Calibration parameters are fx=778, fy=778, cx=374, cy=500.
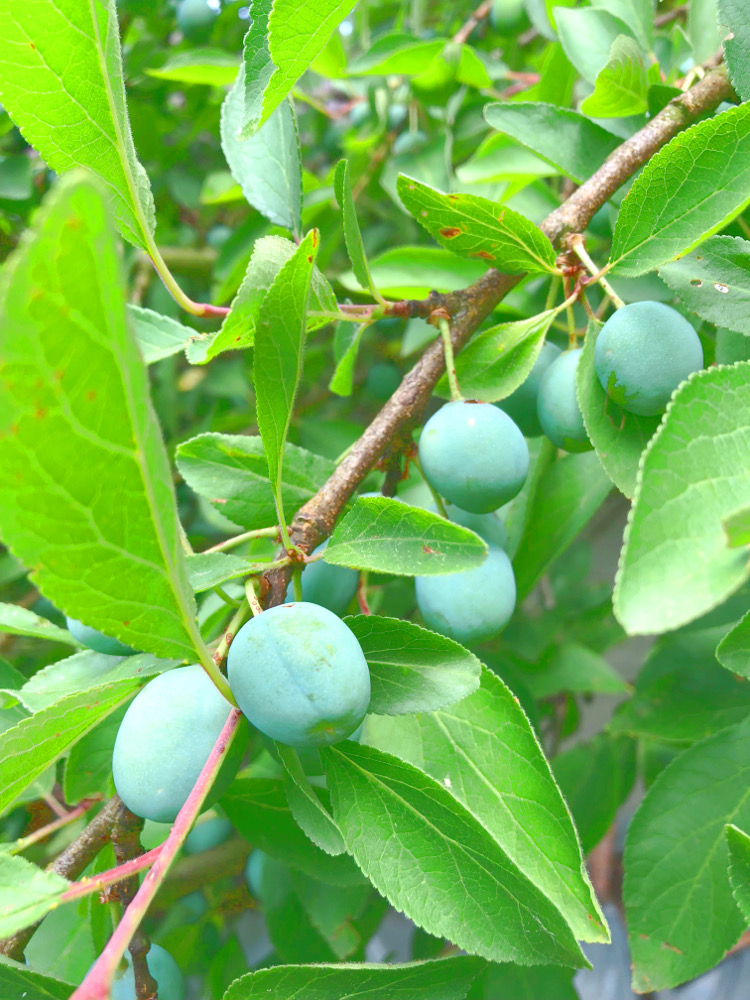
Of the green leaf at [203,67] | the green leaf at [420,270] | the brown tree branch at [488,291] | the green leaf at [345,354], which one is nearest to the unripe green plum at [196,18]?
the green leaf at [203,67]

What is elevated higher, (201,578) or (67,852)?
(201,578)

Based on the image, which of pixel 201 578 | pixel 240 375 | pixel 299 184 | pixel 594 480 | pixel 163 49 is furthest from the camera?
pixel 163 49

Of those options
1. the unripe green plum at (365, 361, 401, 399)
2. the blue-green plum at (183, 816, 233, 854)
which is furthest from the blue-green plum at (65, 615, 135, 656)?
the unripe green plum at (365, 361, 401, 399)

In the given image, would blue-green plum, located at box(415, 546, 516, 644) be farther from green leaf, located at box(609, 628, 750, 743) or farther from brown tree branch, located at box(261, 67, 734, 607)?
green leaf, located at box(609, 628, 750, 743)

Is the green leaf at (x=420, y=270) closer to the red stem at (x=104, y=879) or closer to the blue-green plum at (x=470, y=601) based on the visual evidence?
the blue-green plum at (x=470, y=601)

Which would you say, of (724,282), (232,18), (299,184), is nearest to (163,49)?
(232,18)

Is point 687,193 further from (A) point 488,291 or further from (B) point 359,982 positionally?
(B) point 359,982

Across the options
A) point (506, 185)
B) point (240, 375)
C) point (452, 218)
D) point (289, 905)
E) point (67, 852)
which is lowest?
point (289, 905)

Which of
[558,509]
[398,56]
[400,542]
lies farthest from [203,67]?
[400,542]

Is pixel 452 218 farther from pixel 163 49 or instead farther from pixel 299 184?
pixel 163 49
